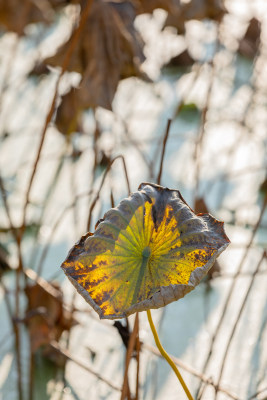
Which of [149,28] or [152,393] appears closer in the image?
[152,393]

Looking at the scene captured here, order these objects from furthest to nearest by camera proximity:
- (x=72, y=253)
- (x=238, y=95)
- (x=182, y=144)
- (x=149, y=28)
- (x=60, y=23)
→ (x=60, y=23) → (x=149, y=28) → (x=238, y=95) → (x=182, y=144) → (x=72, y=253)

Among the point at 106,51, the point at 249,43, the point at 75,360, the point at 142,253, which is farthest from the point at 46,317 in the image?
the point at 249,43

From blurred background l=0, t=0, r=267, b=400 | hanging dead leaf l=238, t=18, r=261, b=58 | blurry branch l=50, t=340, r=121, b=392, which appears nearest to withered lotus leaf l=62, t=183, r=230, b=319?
blurred background l=0, t=0, r=267, b=400

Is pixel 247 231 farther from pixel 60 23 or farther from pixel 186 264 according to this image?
pixel 60 23

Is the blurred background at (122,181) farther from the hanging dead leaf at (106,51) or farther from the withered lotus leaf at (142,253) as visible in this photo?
the withered lotus leaf at (142,253)

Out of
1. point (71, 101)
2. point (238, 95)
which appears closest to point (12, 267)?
point (71, 101)

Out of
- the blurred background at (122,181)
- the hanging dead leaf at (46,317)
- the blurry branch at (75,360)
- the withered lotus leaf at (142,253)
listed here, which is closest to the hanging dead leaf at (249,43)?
the blurred background at (122,181)

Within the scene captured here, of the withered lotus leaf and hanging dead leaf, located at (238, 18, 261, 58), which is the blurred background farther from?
the withered lotus leaf

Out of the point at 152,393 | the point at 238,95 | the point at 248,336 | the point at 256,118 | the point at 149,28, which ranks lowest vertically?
the point at 152,393
